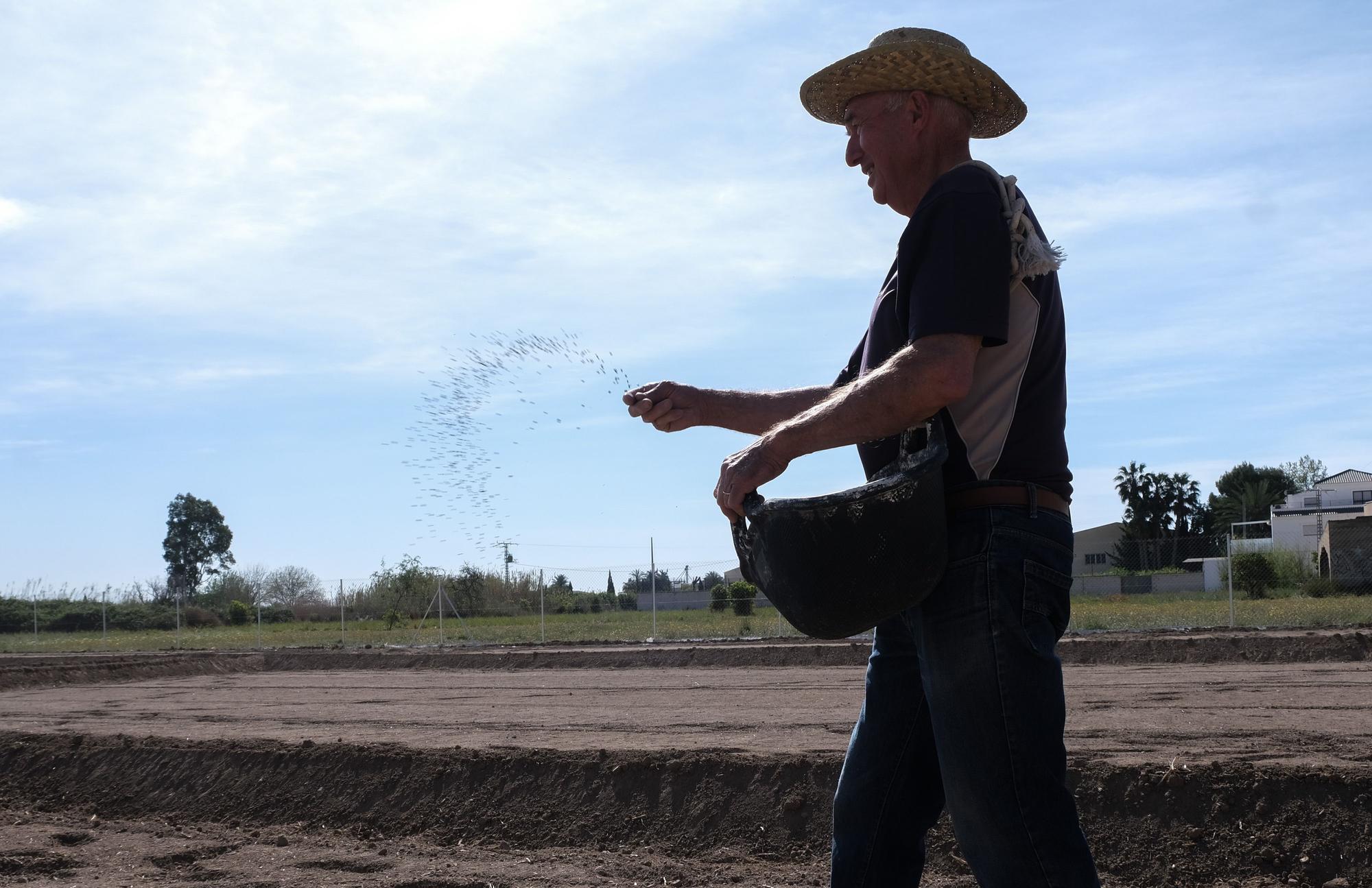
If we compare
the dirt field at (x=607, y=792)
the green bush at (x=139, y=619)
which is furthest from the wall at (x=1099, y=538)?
the dirt field at (x=607, y=792)

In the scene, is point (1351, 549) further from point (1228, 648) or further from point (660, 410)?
point (660, 410)

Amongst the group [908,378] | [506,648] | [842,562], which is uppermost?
[908,378]

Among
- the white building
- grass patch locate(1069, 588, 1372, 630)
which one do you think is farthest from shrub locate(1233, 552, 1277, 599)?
the white building

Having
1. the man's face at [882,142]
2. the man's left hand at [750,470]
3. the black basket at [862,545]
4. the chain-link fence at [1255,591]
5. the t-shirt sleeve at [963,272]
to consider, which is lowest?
the chain-link fence at [1255,591]

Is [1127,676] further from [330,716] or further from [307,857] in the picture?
[307,857]

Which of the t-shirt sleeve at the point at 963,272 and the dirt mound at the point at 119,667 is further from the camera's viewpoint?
the dirt mound at the point at 119,667

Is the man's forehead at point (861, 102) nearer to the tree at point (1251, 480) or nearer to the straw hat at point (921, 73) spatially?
the straw hat at point (921, 73)

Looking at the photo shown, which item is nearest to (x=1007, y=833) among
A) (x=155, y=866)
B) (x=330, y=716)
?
(x=155, y=866)

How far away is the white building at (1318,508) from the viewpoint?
41156 mm

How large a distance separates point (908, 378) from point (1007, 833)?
2.59 ft

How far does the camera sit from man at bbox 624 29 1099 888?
6.59 ft

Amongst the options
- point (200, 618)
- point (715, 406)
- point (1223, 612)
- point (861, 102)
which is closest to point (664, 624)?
point (1223, 612)

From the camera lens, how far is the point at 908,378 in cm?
204

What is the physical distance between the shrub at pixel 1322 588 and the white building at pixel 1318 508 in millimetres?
4411
